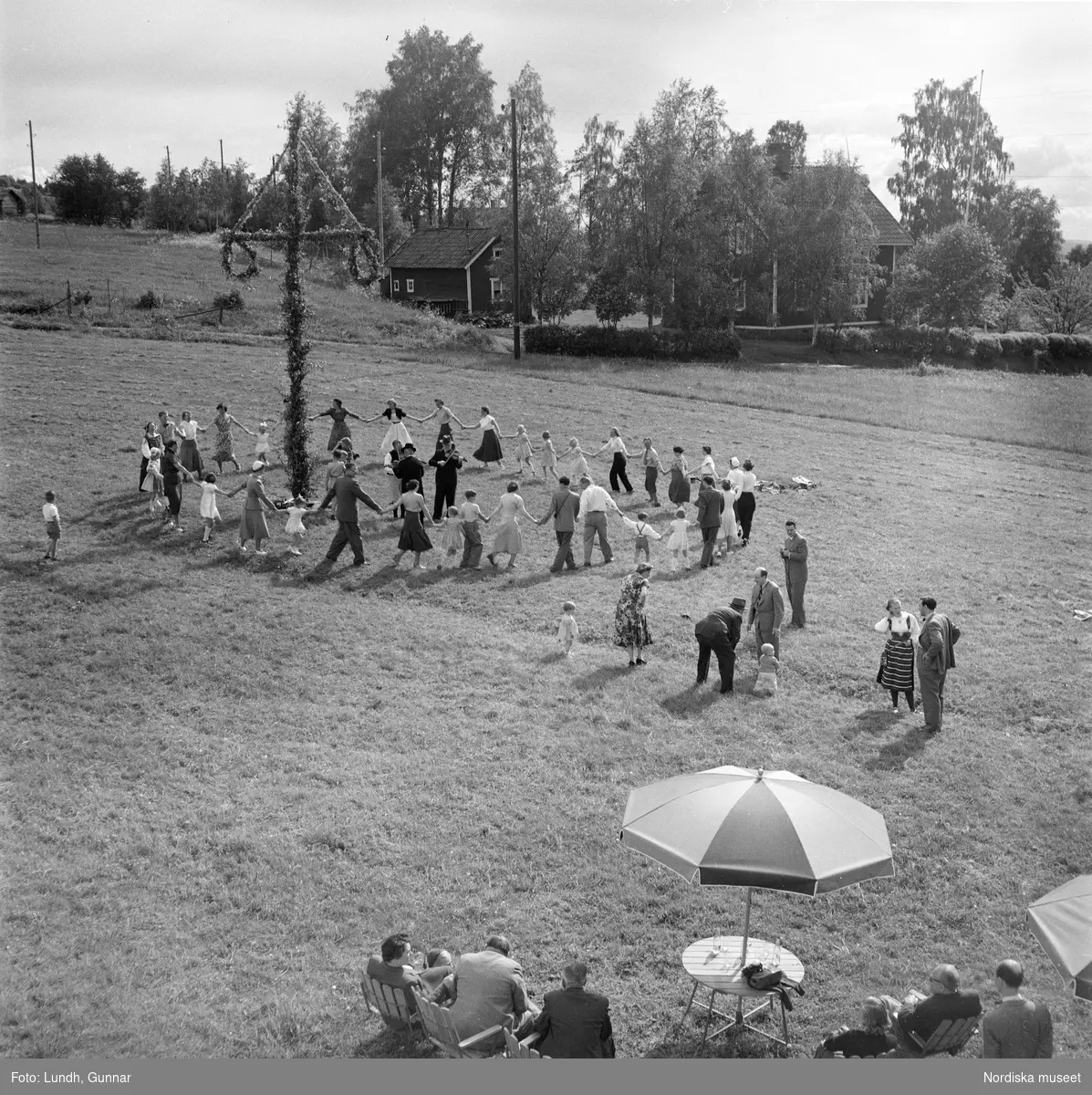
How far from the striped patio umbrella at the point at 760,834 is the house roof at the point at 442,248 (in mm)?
57129

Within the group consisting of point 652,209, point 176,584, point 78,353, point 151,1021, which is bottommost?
point 151,1021

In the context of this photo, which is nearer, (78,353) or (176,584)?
(176,584)

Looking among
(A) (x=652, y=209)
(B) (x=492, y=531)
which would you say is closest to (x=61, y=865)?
(B) (x=492, y=531)

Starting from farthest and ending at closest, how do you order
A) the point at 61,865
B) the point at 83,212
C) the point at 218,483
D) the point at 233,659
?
the point at 83,212 < the point at 218,483 < the point at 233,659 < the point at 61,865

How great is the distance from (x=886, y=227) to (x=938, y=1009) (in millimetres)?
72955

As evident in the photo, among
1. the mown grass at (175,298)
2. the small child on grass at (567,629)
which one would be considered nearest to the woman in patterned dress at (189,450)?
the small child on grass at (567,629)

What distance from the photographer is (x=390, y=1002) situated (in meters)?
8.92

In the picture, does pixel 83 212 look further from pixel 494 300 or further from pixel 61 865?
pixel 61 865

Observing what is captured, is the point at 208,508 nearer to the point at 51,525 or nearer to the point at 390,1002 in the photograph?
the point at 51,525

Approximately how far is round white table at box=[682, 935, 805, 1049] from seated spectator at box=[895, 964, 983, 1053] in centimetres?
99

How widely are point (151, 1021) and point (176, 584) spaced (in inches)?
474

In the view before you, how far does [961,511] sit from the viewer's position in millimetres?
27953

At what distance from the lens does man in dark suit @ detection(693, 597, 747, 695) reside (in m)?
16.2

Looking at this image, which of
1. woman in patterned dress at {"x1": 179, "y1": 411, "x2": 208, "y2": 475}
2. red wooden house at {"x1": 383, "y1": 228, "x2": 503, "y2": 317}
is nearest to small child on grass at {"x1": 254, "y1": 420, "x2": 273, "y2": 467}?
woman in patterned dress at {"x1": 179, "y1": 411, "x2": 208, "y2": 475}
